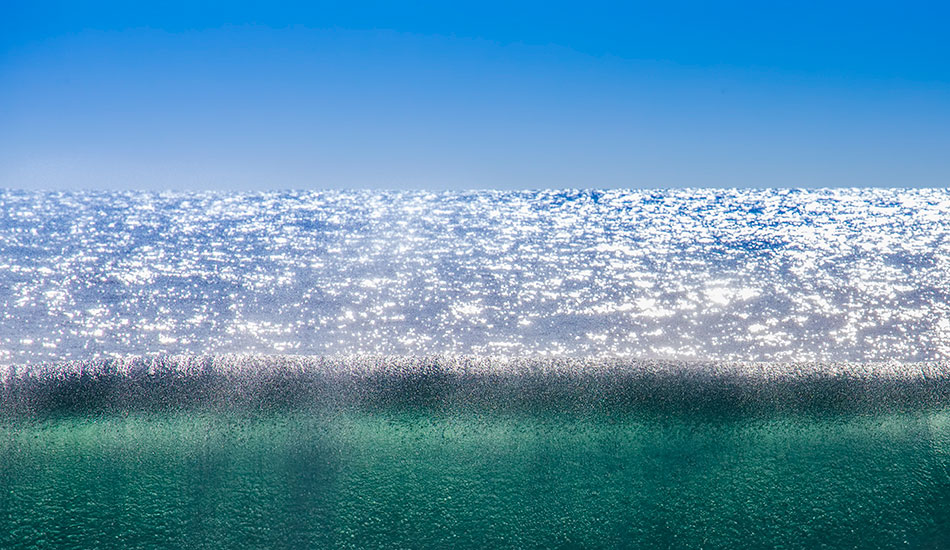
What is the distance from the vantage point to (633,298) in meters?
6.67

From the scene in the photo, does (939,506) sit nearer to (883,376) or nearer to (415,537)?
(883,376)

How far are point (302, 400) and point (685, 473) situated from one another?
1.93 metres

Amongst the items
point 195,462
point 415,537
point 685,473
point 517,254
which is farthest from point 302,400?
point 517,254

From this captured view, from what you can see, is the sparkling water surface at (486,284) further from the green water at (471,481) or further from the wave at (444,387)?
the green water at (471,481)

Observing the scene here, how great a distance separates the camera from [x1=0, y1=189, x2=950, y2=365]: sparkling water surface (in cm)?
534

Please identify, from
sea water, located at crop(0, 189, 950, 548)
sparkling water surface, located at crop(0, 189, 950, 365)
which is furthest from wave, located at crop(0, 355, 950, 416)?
sparkling water surface, located at crop(0, 189, 950, 365)

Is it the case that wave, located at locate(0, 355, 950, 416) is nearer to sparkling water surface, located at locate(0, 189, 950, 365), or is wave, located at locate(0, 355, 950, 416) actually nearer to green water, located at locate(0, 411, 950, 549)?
green water, located at locate(0, 411, 950, 549)

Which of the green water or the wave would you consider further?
the wave

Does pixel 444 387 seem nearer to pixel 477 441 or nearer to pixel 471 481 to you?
pixel 477 441

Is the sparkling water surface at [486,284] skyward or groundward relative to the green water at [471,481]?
skyward

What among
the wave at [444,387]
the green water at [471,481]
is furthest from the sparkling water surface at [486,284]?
the green water at [471,481]

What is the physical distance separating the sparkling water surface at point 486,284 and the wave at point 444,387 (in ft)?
3.41

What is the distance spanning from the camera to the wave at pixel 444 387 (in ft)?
12.4

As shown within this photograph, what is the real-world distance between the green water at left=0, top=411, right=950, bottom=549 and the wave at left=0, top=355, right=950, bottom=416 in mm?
76
